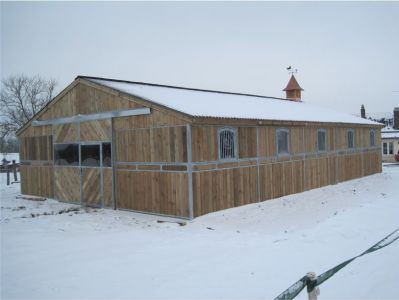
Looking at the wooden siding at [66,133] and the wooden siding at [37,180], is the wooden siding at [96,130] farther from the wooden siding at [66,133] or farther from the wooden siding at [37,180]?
the wooden siding at [37,180]

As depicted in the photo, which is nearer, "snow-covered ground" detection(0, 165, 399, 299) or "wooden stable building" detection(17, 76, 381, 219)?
"snow-covered ground" detection(0, 165, 399, 299)

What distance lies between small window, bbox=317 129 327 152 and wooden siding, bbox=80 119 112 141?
951 centimetres

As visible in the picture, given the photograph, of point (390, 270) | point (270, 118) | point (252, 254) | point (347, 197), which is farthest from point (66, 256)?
point (347, 197)

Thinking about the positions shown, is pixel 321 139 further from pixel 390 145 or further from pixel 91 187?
pixel 390 145

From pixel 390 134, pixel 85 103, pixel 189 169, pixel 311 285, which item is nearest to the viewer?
pixel 311 285

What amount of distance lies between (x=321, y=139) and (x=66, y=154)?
11.3m

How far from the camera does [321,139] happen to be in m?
17.7

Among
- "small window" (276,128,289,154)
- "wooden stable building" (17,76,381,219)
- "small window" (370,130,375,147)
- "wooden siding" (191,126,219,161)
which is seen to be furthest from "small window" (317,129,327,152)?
"wooden siding" (191,126,219,161)

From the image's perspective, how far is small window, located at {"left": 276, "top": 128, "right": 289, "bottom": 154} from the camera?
48.2ft

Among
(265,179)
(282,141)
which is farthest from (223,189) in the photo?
(282,141)

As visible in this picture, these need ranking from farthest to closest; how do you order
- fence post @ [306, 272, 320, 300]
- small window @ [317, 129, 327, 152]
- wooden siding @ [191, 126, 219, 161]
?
small window @ [317, 129, 327, 152]
wooden siding @ [191, 126, 219, 161]
fence post @ [306, 272, 320, 300]

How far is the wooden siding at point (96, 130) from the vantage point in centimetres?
1328

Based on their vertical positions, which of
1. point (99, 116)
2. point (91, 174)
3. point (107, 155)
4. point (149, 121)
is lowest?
point (91, 174)

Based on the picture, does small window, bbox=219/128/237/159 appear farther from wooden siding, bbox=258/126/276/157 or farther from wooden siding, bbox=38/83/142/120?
wooden siding, bbox=38/83/142/120
